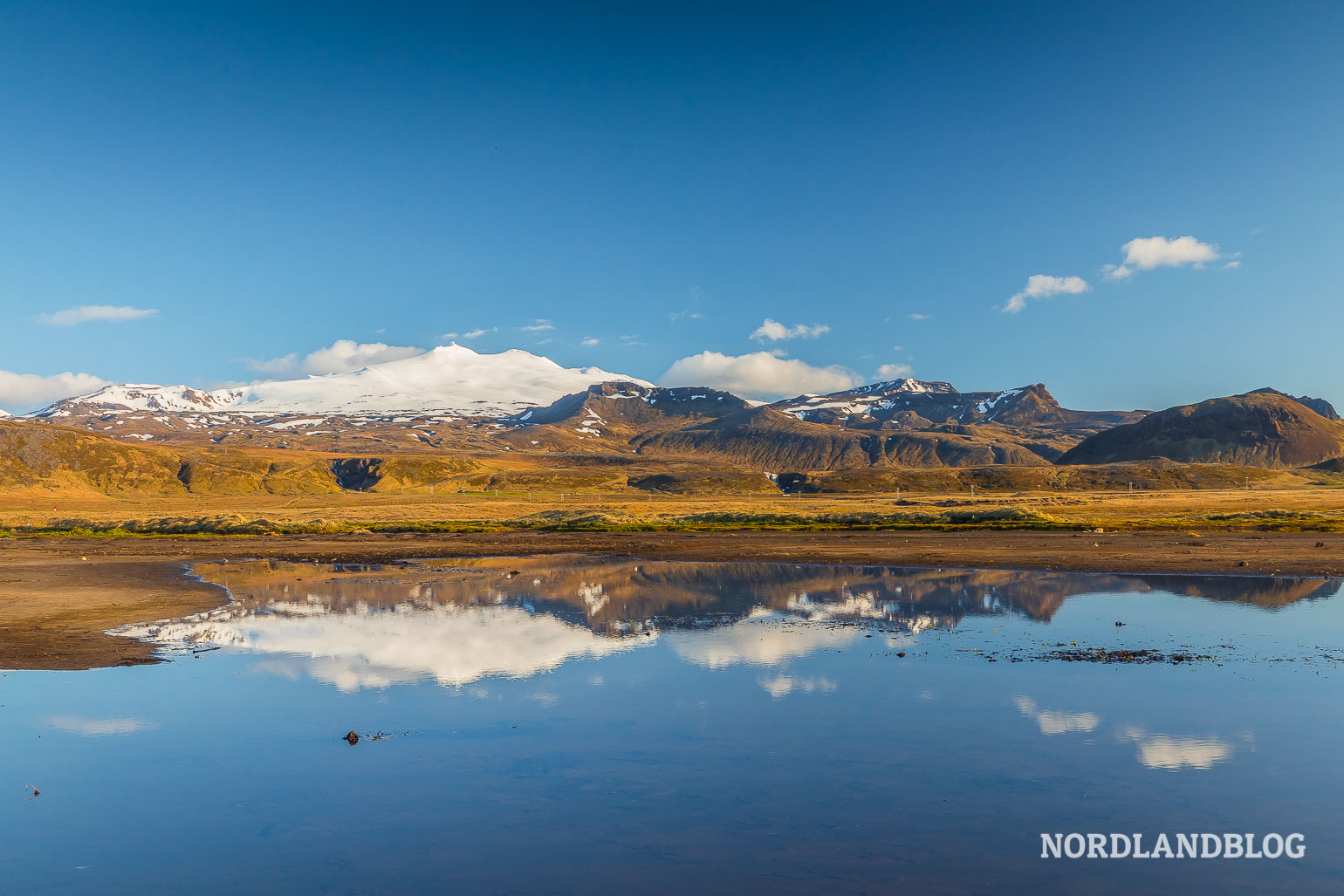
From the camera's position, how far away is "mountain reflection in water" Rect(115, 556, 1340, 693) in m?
Result: 23.2

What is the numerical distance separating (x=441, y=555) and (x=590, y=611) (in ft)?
90.3

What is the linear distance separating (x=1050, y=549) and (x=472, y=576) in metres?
35.3

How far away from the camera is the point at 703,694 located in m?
19.1

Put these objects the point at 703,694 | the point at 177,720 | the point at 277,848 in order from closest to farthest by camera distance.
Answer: the point at 277,848 < the point at 177,720 < the point at 703,694

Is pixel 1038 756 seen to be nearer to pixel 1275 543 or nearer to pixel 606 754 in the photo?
pixel 606 754

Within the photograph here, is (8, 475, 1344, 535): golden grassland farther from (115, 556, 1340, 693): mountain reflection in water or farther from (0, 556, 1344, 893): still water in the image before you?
(0, 556, 1344, 893): still water

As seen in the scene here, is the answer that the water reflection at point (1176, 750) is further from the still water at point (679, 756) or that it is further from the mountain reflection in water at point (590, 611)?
the mountain reflection in water at point (590, 611)

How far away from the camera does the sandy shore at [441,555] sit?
28859 millimetres

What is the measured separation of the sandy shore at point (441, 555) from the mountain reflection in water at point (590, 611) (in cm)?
268

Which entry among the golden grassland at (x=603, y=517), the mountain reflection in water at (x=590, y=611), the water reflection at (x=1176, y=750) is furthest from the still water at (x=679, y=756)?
the golden grassland at (x=603, y=517)

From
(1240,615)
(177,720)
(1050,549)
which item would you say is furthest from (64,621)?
(1050,549)

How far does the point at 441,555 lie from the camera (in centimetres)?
5584

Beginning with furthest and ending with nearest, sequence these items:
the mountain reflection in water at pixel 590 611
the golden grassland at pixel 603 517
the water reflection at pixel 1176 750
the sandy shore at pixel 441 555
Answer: the golden grassland at pixel 603 517 → the sandy shore at pixel 441 555 → the mountain reflection in water at pixel 590 611 → the water reflection at pixel 1176 750

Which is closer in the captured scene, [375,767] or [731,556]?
[375,767]
